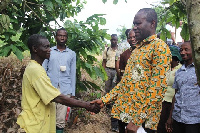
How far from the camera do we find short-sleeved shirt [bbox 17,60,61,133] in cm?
197

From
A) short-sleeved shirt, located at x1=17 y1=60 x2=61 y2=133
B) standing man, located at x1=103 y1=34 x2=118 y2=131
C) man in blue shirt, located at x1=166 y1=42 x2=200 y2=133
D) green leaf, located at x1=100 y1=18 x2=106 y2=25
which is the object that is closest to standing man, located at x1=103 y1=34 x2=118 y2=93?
standing man, located at x1=103 y1=34 x2=118 y2=131

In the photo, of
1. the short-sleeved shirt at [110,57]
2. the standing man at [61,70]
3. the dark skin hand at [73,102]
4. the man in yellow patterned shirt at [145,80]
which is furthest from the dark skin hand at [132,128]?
the short-sleeved shirt at [110,57]

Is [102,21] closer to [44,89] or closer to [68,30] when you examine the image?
[68,30]

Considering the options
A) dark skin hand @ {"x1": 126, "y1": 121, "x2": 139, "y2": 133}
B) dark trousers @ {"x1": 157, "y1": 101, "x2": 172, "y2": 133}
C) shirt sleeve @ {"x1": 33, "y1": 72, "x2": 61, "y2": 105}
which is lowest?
dark trousers @ {"x1": 157, "y1": 101, "x2": 172, "y2": 133}

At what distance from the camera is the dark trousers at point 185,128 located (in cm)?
246

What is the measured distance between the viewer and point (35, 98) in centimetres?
204

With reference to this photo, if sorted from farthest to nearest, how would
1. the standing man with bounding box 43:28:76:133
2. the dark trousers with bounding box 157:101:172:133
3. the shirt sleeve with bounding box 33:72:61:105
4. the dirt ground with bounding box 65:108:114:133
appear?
1. the dirt ground with bounding box 65:108:114:133
2. the standing man with bounding box 43:28:76:133
3. the dark trousers with bounding box 157:101:172:133
4. the shirt sleeve with bounding box 33:72:61:105

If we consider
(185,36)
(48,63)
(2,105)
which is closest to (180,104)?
(185,36)

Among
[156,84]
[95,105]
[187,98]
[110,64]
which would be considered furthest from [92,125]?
[156,84]

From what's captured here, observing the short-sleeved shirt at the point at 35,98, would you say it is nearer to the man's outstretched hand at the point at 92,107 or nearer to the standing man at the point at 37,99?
the standing man at the point at 37,99

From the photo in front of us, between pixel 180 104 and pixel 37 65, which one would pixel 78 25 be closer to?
pixel 37 65

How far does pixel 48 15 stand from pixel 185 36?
95.2 inches

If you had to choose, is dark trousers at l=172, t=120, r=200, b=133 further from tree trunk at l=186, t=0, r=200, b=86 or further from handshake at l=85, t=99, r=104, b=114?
tree trunk at l=186, t=0, r=200, b=86

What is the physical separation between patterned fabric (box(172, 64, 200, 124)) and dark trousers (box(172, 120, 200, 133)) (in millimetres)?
48
